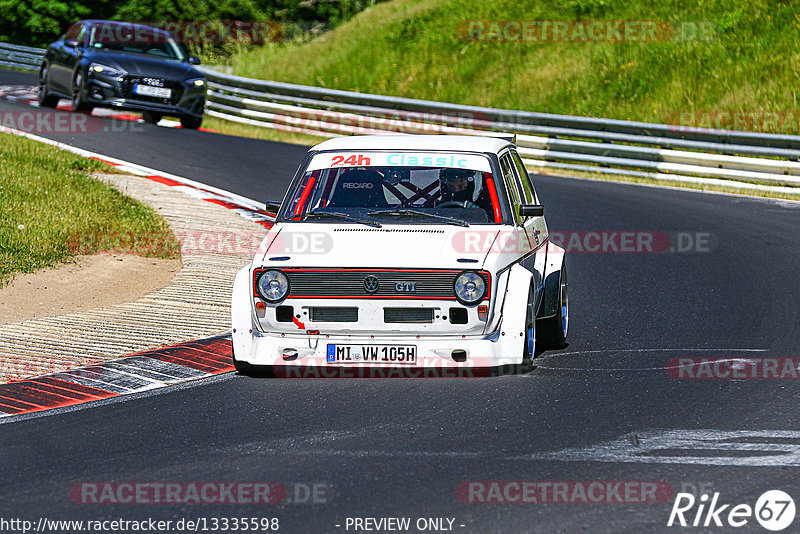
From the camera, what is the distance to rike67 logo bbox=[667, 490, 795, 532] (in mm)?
5277

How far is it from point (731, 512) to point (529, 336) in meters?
2.93

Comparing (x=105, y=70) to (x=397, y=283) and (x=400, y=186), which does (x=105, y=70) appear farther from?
(x=397, y=283)

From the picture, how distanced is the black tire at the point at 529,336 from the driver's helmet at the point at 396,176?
1347 mm

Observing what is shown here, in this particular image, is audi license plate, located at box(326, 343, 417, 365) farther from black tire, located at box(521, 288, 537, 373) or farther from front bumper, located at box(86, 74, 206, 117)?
front bumper, located at box(86, 74, 206, 117)

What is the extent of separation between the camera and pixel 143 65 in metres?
21.9

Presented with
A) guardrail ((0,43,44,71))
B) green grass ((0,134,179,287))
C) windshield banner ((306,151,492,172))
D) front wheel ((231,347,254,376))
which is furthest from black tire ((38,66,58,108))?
front wheel ((231,347,254,376))

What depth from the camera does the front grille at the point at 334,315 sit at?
7914 millimetres

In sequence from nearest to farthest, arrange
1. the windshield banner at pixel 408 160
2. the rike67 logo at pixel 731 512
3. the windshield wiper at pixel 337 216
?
the rike67 logo at pixel 731 512
the windshield wiper at pixel 337 216
the windshield banner at pixel 408 160

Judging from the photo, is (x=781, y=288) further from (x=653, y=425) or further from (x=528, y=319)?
(x=653, y=425)

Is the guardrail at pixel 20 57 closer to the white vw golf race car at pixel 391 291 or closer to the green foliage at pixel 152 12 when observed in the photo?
the green foliage at pixel 152 12

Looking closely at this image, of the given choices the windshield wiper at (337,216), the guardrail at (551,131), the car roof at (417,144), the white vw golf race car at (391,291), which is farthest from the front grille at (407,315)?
the guardrail at (551,131)

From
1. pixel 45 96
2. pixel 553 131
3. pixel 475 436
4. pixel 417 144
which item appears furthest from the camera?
pixel 45 96

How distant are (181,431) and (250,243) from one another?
22.3ft

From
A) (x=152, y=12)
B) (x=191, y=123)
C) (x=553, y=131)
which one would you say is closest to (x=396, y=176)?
(x=553, y=131)
